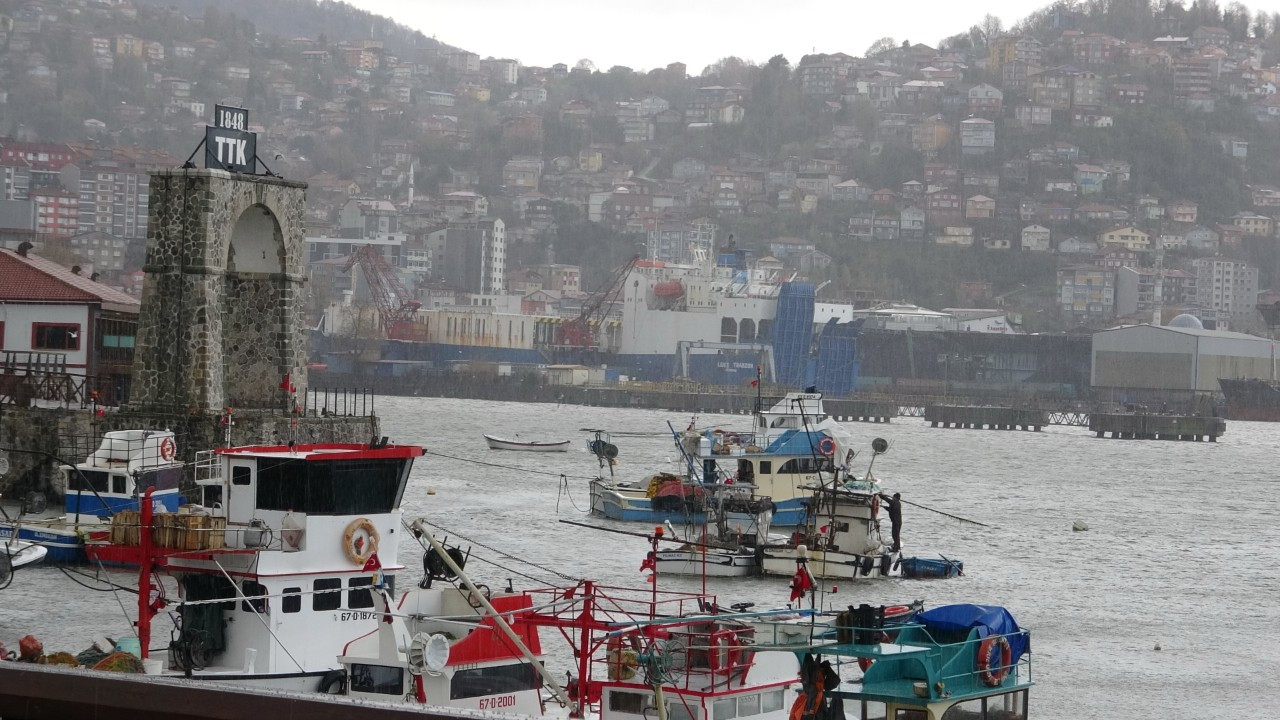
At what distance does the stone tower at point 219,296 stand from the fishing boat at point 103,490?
424 cm

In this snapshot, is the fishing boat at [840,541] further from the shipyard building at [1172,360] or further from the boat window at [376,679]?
the shipyard building at [1172,360]

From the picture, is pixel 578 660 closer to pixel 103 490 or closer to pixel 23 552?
pixel 23 552

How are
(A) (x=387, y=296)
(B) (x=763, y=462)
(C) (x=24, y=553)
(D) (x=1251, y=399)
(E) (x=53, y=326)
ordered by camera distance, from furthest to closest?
(A) (x=387, y=296)
(D) (x=1251, y=399)
(E) (x=53, y=326)
(B) (x=763, y=462)
(C) (x=24, y=553)

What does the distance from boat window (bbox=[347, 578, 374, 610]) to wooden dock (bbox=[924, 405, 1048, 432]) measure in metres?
106

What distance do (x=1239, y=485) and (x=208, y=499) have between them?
63296 mm

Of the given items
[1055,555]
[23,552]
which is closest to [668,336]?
[1055,555]

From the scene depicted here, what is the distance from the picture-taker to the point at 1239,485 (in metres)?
73.6

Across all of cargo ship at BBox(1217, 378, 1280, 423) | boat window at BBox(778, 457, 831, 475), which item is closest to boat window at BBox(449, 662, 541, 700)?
boat window at BBox(778, 457, 831, 475)

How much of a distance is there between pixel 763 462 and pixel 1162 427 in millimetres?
78078

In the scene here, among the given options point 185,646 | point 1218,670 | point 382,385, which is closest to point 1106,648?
point 1218,670

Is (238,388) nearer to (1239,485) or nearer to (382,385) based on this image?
(1239,485)

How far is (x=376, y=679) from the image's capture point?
14.7 m

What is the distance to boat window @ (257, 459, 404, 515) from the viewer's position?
52.3 ft

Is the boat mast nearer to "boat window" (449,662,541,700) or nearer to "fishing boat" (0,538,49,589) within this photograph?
"boat window" (449,662,541,700)
